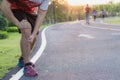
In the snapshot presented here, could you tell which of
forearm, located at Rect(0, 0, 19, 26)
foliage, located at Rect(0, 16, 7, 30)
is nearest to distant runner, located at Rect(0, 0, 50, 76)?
forearm, located at Rect(0, 0, 19, 26)

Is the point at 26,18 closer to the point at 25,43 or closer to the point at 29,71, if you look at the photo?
the point at 25,43

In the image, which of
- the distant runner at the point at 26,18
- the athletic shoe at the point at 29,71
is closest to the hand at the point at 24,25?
the distant runner at the point at 26,18

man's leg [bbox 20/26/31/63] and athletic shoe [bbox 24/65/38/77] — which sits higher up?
man's leg [bbox 20/26/31/63]

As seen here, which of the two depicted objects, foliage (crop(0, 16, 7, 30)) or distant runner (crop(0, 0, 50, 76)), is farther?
foliage (crop(0, 16, 7, 30))

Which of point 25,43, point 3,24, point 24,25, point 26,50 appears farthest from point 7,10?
point 3,24

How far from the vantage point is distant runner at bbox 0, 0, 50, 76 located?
23.4 feet

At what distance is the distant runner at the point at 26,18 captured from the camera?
23.4ft

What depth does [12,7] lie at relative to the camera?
742 cm

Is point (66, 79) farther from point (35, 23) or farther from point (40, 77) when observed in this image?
point (35, 23)

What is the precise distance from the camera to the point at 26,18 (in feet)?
24.2

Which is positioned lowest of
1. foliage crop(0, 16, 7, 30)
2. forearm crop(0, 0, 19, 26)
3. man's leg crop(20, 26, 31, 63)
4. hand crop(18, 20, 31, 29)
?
foliage crop(0, 16, 7, 30)

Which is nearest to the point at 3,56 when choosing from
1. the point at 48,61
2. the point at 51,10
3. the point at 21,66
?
the point at 48,61

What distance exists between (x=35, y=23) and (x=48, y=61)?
6.92 feet

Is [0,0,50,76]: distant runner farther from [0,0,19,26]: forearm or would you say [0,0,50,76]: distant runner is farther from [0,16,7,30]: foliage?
[0,16,7,30]: foliage
